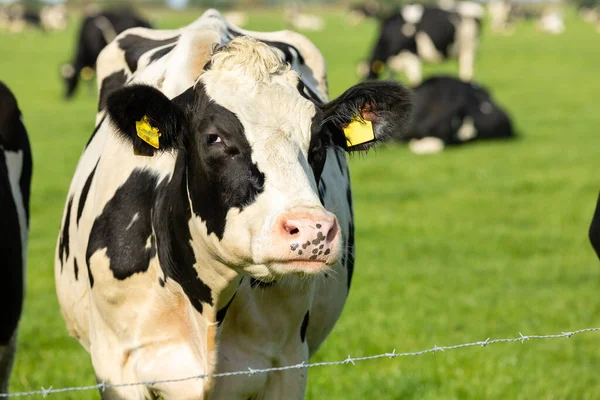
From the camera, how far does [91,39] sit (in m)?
27.7

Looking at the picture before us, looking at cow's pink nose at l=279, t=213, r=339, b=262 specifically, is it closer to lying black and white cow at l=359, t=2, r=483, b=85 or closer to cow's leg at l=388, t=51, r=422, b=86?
lying black and white cow at l=359, t=2, r=483, b=85

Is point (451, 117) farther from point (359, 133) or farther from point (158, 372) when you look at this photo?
point (158, 372)

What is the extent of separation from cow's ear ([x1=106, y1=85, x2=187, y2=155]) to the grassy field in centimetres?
94

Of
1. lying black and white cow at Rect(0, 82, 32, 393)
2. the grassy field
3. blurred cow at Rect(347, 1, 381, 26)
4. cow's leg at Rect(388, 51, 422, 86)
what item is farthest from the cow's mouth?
blurred cow at Rect(347, 1, 381, 26)

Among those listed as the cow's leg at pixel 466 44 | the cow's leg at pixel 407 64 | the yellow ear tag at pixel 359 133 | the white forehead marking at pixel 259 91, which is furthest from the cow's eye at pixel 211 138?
the cow's leg at pixel 466 44

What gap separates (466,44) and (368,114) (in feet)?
86.6

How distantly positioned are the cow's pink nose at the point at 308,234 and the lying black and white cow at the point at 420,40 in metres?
23.7

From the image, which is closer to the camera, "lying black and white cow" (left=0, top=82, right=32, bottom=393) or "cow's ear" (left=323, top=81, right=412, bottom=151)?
"cow's ear" (left=323, top=81, right=412, bottom=151)

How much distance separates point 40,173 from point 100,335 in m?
10.7

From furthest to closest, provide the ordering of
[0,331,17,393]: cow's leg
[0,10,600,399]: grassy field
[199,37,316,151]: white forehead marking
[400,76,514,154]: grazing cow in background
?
[400,76,514,154]: grazing cow in background
[0,10,600,399]: grassy field
[0,331,17,393]: cow's leg
[199,37,316,151]: white forehead marking

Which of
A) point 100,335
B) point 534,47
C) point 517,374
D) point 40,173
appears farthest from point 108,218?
point 534,47

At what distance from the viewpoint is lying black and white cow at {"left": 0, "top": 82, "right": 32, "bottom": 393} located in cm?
535

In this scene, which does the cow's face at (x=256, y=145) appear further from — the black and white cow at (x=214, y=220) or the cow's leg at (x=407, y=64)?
the cow's leg at (x=407, y=64)

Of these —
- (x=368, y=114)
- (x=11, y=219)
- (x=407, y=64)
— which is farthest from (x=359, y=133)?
(x=407, y=64)
